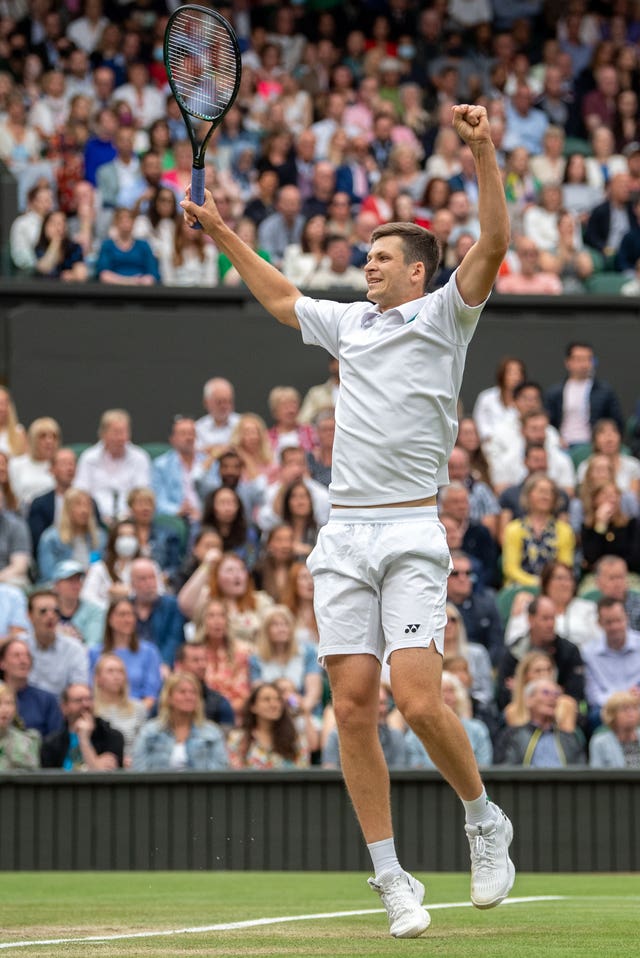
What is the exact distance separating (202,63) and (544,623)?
5.41 metres

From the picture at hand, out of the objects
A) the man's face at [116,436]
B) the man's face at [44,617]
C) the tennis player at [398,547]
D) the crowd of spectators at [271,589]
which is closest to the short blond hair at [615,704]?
the crowd of spectators at [271,589]

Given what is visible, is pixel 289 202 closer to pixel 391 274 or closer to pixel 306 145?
pixel 306 145

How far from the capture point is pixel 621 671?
11.7m

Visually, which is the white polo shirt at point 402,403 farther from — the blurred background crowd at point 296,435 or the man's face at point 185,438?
the man's face at point 185,438

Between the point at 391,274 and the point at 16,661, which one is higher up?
the point at 391,274

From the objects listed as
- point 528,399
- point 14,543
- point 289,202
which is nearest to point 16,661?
point 14,543

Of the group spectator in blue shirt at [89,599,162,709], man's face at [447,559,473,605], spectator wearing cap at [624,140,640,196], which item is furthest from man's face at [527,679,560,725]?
spectator wearing cap at [624,140,640,196]

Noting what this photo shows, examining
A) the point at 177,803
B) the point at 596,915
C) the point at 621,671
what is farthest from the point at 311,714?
the point at 596,915

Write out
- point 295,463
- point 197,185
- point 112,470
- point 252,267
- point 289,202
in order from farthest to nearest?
point 289,202 < point 112,470 < point 295,463 < point 252,267 < point 197,185

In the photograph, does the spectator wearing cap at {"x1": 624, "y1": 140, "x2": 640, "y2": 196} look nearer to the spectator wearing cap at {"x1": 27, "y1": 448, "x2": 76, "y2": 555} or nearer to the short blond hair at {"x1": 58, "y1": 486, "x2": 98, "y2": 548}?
the spectator wearing cap at {"x1": 27, "y1": 448, "x2": 76, "y2": 555}

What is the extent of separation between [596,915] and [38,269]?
10.2 metres

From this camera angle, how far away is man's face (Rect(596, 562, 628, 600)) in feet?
40.5

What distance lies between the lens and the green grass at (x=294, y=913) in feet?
16.2

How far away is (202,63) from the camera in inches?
277
